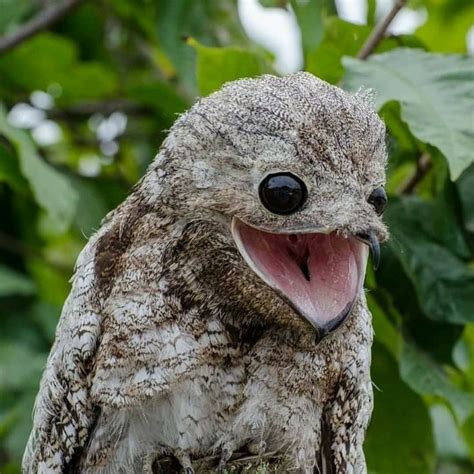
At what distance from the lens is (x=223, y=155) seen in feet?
9.18

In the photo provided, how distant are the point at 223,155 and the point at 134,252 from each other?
0.37 metres

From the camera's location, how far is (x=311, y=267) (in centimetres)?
271

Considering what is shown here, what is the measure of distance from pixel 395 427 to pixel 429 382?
252 millimetres

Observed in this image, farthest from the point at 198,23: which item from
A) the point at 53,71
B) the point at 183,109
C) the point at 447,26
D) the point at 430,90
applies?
the point at 430,90

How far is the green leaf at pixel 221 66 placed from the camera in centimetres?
371

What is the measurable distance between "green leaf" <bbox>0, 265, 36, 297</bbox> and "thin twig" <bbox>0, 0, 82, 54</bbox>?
0.87 metres

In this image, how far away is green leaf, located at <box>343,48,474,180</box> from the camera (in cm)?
325

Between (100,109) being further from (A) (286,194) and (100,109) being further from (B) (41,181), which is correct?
(A) (286,194)

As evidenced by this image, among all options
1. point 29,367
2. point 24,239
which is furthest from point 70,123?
point 29,367

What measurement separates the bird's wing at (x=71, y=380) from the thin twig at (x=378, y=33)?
112 cm

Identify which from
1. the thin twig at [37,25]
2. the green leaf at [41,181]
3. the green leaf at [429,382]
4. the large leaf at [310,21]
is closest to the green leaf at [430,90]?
the large leaf at [310,21]

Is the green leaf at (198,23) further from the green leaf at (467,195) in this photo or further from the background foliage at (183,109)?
Answer: the green leaf at (467,195)

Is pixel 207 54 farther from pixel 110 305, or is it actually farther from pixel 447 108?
pixel 110 305

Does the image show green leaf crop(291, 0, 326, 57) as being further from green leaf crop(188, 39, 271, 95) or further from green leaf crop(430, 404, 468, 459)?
green leaf crop(430, 404, 468, 459)
